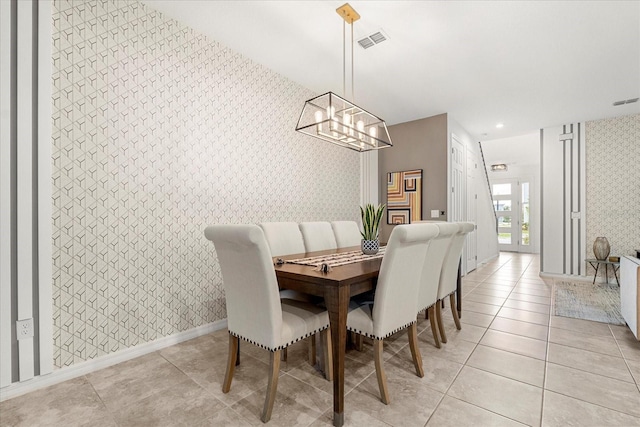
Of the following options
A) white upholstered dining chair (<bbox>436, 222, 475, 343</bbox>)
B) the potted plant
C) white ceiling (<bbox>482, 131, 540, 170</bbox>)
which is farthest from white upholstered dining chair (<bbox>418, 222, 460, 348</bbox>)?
white ceiling (<bbox>482, 131, 540, 170</bbox>)

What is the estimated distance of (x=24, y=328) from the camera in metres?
1.70

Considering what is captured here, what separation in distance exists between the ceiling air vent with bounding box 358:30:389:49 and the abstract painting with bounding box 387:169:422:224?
2.45 meters

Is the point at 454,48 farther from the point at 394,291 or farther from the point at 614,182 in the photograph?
the point at 614,182

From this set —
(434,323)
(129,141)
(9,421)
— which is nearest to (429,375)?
(434,323)

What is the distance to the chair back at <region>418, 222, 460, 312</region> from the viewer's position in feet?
6.38

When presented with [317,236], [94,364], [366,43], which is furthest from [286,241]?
[366,43]

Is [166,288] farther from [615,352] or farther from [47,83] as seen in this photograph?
[615,352]

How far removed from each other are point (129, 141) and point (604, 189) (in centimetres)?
642

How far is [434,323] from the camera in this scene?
226 cm

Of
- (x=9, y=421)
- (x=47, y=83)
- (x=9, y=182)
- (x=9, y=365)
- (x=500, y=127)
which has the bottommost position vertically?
(x=9, y=421)

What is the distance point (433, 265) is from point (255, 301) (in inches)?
49.5

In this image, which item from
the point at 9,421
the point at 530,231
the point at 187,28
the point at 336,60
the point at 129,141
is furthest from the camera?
the point at 530,231

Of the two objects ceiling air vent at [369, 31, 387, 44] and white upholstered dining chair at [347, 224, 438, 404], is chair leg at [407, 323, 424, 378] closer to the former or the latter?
white upholstered dining chair at [347, 224, 438, 404]

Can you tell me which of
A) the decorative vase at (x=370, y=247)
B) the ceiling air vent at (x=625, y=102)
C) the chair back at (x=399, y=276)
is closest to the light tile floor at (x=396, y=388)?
the chair back at (x=399, y=276)
